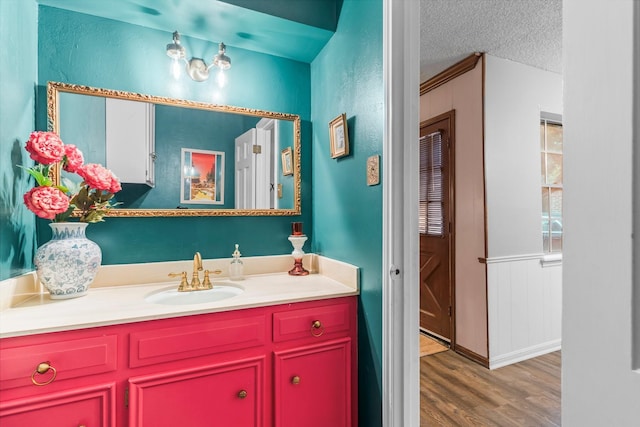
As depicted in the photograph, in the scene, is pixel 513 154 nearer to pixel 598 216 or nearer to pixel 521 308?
pixel 521 308

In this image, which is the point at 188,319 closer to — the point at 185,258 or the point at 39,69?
the point at 185,258

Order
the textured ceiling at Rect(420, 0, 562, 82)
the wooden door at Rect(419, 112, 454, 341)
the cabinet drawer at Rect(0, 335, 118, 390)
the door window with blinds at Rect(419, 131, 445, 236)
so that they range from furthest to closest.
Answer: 1. the door window with blinds at Rect(419, 131, 445, 236)
2. the wooden door at Rect(419, 112, 454, 341)
3. the textured ceiling at Rect(420, 0, 562, 82)
4. the cabinet drawer at Rect(0, 335, 118, 390)

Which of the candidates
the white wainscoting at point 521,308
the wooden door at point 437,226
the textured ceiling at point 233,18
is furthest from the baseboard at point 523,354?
the textured ceiling at point 233,18

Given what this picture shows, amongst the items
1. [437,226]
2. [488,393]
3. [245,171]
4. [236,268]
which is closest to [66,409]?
[236,268]

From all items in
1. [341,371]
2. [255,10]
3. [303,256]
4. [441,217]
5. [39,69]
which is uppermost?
[255,10]

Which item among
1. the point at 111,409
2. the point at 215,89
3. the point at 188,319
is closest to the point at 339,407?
the point at 188,319

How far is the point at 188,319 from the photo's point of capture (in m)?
1.21

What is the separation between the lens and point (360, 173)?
1.52 m

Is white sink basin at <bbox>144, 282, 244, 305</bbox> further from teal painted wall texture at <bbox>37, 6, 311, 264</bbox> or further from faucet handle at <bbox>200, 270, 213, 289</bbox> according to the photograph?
teal painted wall texture at <bbox>37, 6, 311, 264</bbox>

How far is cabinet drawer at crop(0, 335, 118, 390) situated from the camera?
990 millimetres

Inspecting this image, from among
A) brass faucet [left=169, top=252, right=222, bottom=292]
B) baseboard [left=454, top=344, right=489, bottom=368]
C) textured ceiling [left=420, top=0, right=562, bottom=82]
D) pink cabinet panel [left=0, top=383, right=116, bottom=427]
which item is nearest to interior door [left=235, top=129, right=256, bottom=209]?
brass faucet [left=169, top=252, right=222, bottom=292]

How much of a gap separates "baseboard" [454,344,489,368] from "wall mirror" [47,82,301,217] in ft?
6.25

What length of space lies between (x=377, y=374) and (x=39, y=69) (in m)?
2.17

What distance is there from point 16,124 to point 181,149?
672 millimetres
